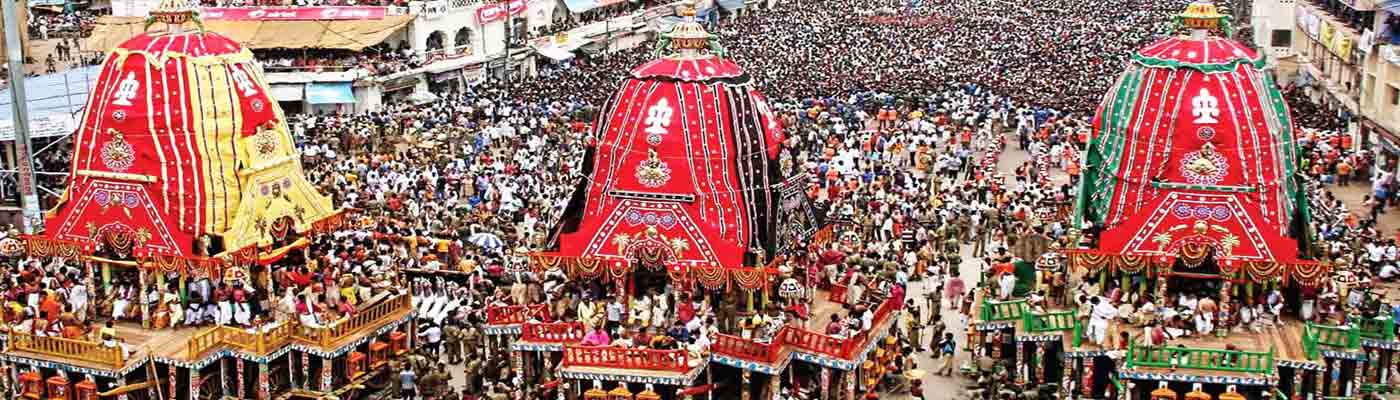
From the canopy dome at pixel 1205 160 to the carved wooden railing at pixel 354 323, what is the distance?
1231 cm

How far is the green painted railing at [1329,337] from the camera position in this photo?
91.4ft

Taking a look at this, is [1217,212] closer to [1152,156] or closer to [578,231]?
[1152,156]

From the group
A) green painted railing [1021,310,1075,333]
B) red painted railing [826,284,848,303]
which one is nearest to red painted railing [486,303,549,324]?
red painted railing [826,284,848,303]

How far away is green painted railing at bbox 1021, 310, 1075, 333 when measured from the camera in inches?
1161

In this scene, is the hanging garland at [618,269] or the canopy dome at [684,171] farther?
the hanging garland at [618,269]

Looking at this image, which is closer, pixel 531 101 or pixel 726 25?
pixel 531 101

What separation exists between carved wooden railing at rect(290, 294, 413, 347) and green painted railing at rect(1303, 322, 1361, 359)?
604 inches

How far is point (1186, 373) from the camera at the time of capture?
2739cm

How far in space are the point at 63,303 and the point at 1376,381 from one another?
22.0 m

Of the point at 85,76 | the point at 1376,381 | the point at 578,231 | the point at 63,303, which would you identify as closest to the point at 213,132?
the point at 63,303

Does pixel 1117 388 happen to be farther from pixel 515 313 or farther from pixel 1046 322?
pixel 515 313

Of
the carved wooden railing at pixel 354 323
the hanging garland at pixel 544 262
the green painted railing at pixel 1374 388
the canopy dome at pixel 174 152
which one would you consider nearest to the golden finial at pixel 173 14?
the canopy dome at pixel 174 152

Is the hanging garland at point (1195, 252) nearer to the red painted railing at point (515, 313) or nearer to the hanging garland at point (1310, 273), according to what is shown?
the hanging garland at point (1310, 273)

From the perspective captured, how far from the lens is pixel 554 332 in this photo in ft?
96.8
